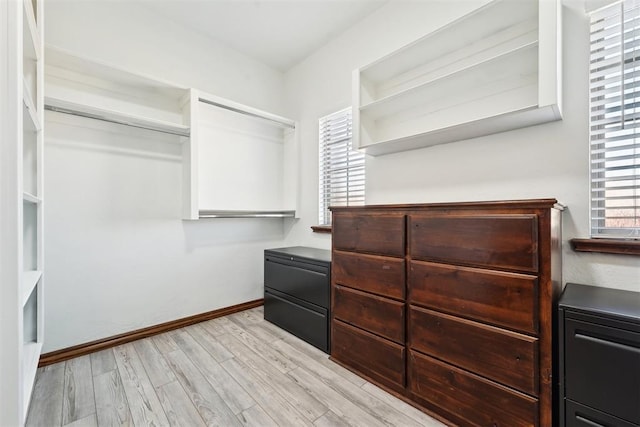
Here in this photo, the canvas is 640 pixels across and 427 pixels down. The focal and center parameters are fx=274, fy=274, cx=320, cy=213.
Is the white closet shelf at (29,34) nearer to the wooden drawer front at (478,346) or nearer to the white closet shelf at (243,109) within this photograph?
the white closet shelf at (243,109)

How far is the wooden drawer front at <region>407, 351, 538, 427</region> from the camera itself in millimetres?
1211

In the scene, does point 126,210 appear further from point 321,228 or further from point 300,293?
point 321,228

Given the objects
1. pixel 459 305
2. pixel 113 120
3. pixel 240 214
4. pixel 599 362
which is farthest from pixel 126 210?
pixel 599 362

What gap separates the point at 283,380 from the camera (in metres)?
1.78

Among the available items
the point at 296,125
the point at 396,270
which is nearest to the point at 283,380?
the point at 396,270

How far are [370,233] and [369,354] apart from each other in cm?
79

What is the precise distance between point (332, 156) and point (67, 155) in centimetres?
218

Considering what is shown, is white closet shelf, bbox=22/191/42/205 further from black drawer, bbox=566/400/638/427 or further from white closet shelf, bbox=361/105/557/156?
black drawer, bbox=566/400/638/427

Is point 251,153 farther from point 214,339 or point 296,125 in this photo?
point 214,339

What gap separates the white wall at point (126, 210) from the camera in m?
2.03

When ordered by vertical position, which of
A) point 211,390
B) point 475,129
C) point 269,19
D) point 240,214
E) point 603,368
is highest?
point 269,19

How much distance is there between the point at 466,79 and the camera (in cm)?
175

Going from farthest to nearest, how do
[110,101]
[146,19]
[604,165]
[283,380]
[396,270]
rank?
[146,19] → [110,101] → [283,380] → [396,270] → [604,165]

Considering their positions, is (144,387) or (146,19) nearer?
(144,387)
